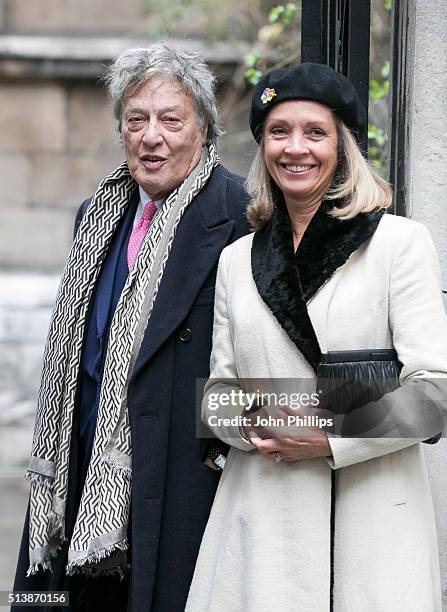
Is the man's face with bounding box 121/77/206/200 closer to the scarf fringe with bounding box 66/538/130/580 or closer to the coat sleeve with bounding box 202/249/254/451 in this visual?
the coat sleeve with bounding box 202/249/254/451

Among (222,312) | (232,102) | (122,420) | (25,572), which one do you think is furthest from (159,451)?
(232,102)

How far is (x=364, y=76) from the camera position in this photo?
341 cm

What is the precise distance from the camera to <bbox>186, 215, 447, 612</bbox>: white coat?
2.67 metres

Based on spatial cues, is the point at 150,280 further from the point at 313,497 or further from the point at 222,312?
the point at 313,497

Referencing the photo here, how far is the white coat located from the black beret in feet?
0.97

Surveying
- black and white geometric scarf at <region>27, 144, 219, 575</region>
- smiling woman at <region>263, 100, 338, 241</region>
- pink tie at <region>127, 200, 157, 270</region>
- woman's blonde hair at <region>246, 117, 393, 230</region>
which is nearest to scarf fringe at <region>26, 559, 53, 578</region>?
black and white geometric scarf at <region>27, 144, 219, 575</region>

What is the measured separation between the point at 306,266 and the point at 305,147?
283 mm

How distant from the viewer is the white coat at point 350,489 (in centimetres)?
267

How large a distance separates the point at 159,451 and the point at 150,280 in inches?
18.5

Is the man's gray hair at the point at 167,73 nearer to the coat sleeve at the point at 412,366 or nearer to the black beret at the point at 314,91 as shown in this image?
the black beret at the point at 314,91

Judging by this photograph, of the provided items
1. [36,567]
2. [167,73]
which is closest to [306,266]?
[167,73]

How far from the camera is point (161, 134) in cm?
333

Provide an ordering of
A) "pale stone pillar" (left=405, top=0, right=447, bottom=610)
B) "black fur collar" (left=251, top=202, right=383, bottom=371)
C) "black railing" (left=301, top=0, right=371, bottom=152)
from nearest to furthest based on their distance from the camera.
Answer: "black fur collar" (left=251, top=202, right=383, bottom=371) < "pale stone pillar" (left=405, top=0, right=447, bottom=610) < "black railing" (left=301, top=0, right=371, bottom=152)
